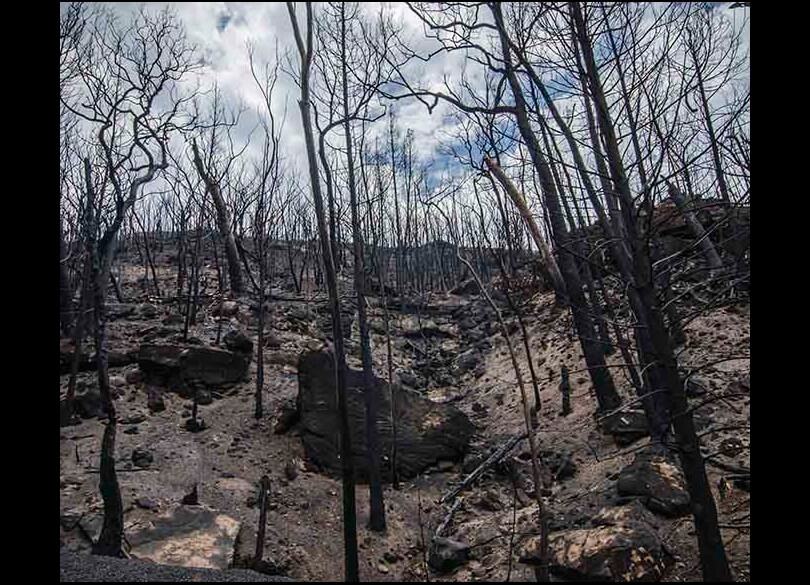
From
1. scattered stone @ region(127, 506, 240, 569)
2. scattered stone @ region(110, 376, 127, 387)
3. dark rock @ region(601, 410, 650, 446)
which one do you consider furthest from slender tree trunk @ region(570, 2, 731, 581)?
scattered stone @ region(110, 376, 127, 387)

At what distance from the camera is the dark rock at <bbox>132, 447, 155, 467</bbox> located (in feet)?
22.4

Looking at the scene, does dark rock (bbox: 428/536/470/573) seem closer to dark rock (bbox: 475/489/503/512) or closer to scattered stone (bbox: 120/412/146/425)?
dark rock (bbox: 475/489/503/512)


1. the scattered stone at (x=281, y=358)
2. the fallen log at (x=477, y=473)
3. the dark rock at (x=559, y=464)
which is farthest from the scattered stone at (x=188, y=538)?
the scattered stone at (x=281, y=358)

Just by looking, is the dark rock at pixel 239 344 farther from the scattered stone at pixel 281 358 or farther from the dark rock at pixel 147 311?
the dark rock at pixel 147 311

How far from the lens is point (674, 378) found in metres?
3.13

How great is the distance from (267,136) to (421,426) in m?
7.43

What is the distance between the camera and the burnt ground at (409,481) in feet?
16.9

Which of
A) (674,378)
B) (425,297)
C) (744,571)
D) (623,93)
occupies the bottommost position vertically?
(744,571)

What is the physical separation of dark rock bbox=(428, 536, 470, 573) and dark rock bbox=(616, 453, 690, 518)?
6.78 ft
